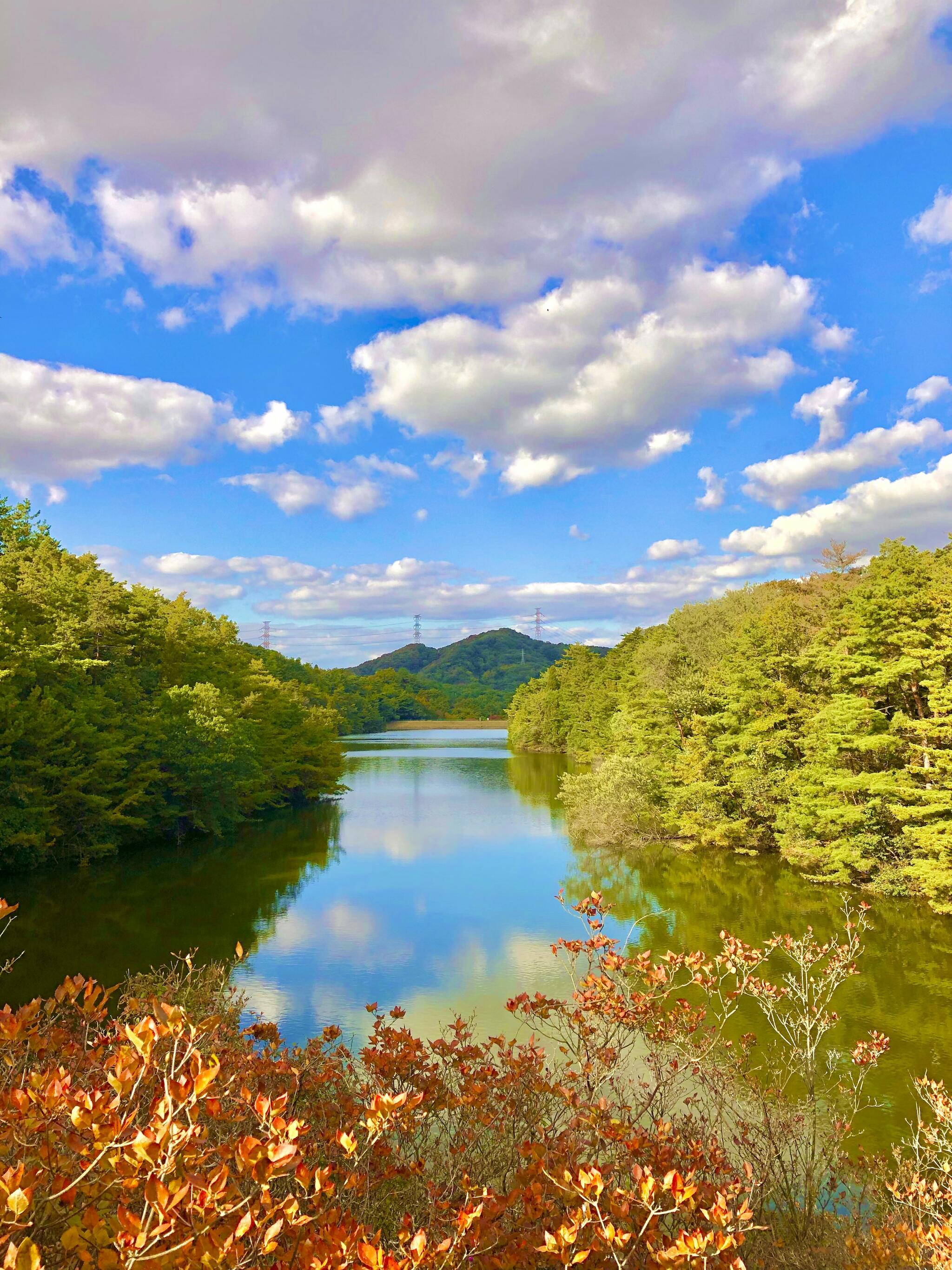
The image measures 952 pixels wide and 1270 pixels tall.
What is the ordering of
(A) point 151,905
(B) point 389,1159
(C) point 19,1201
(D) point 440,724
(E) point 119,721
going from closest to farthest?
1. (C) point 19,1201
2. (B) point 389,1159
3. (A) point 151,905
4. (E) point 119,721
5. (D) point 440,724

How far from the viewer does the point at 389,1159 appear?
150 inches

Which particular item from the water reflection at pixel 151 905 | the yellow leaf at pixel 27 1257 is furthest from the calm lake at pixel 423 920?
the yellow leaf at pixel 27 1257

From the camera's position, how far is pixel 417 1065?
172 inches

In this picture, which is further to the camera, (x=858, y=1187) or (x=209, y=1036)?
(x=858, y=1187)

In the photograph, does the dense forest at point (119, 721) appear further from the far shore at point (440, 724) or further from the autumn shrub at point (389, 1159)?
the far shore at point (440, 724)

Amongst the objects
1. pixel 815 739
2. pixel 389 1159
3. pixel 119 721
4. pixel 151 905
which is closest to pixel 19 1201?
pixel 389 1159

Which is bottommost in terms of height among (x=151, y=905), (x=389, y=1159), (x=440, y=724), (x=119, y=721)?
(x=151, y=905)

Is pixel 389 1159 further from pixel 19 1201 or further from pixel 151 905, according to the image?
pixel 151 905

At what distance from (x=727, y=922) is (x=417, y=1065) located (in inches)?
580

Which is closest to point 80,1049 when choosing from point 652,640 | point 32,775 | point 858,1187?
point 858,1187

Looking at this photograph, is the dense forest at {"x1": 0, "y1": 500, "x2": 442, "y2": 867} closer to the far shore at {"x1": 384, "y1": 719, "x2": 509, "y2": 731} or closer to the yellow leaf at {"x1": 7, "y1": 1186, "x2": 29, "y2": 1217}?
the yellow leaf at {"x1": 7, "y1": 1186, "x2": 29, "y2": 1217}

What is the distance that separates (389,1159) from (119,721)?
22.6m

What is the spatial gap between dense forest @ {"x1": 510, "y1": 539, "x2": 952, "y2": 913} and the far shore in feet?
237

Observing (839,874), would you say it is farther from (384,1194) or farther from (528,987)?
(384,1194)
